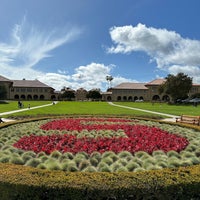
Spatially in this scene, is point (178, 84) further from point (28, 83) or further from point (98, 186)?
point (98, 186)

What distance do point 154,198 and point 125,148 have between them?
345cm

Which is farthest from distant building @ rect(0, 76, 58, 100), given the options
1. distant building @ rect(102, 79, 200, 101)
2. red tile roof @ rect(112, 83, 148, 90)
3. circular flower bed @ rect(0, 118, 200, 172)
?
circular flower bed @ rect(0, 118, 200, 172)

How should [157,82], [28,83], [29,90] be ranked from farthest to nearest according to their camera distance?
1. [157,82]
2. [28,83]
3. [29,90]

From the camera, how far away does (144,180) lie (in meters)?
4.00

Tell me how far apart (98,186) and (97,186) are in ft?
0.05

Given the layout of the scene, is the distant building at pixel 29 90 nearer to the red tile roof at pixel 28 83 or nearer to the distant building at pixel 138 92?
the red tile roof at pixel 28 83

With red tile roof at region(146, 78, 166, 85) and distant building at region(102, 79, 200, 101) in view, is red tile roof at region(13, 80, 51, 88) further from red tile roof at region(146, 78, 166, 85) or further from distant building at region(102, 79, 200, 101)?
red tile roof at region(146, 78, 166, 85)

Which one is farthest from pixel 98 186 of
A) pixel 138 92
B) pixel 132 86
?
pixel 138 92

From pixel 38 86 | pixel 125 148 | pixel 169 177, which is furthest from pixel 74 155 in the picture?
pixel 38 86

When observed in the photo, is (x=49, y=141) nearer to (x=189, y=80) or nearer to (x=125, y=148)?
(x=125, y=148)

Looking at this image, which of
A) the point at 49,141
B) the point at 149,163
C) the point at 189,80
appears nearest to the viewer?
the point at 149,163

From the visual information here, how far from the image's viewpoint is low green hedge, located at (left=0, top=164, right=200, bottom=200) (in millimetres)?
3756

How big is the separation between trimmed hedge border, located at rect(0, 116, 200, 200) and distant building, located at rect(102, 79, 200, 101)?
102 metres

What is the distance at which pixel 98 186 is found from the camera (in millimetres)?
3799
